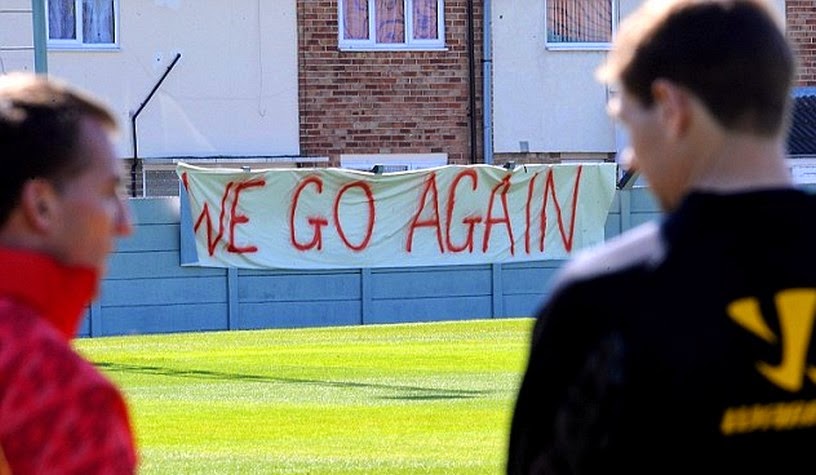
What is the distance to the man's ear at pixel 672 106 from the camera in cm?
289

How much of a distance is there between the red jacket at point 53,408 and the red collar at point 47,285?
5 cm

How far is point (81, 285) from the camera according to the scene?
2.96 m

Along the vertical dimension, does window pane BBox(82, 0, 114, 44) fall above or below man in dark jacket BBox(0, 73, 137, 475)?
above

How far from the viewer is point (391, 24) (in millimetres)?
34062

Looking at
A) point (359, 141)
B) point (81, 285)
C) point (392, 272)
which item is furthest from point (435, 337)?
point (81, 285)

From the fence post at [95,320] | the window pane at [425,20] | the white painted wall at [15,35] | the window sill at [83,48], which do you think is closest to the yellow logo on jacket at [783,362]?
the fence post at [95,320]

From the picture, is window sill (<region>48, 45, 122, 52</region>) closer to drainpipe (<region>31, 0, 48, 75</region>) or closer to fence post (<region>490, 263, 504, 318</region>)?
fence post (<region>490, 263, 504, 318</region>)

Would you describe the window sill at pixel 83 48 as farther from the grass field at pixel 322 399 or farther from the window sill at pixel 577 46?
the grass field at pixel 322 399

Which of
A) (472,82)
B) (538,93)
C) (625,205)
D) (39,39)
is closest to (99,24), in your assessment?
(472,82)

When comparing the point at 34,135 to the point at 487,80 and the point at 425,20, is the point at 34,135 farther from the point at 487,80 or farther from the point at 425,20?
the point at 425,20

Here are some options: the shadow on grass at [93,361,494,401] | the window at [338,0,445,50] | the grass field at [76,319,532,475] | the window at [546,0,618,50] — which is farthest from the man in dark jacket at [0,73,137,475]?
the window at [546,0,618,50]

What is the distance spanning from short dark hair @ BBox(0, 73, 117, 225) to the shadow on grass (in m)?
12.2

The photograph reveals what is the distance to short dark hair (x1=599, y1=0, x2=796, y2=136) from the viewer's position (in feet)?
9.42

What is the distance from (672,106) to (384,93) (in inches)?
1207
